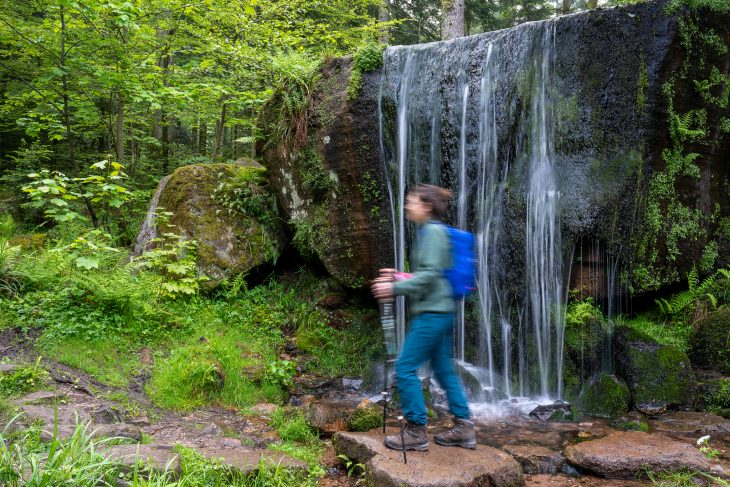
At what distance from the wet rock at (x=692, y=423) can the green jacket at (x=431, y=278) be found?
3.26 m

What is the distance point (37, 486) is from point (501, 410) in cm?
512

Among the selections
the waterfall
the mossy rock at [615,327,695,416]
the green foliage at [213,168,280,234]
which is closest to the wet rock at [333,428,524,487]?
the mossy rock at [615,327,695,416]

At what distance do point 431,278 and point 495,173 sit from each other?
3.92 m

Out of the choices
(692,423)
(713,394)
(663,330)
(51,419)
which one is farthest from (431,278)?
(663,330)

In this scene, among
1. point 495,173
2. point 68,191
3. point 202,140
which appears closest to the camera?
point 68,191

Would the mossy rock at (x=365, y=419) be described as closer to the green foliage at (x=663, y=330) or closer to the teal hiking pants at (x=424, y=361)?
the teal hiking pants at (x=424, y=361)

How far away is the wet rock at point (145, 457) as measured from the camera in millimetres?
3199

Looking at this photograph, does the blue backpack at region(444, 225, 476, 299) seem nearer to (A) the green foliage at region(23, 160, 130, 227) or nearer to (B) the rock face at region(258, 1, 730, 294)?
(B) the rock face at region(258, 1, 730, 294)

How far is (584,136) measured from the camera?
6.83m

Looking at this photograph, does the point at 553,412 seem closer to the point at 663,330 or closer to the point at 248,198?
the point at 663,330

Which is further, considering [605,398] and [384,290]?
[605,398]

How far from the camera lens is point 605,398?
6.12 meters

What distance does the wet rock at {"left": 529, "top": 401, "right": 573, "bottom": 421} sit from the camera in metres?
5.95

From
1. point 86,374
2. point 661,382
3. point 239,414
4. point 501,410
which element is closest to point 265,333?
point 239,414
